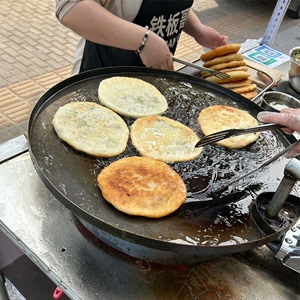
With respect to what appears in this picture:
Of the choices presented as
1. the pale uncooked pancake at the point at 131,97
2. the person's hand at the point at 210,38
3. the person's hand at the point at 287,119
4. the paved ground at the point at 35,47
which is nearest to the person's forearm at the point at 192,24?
the person's hand at the point at 210,38

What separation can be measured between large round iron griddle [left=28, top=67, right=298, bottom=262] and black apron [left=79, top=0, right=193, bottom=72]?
268mm

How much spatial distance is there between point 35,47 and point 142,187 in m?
4.45

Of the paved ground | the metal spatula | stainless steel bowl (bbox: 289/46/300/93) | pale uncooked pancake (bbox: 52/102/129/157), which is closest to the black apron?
pale uncooked pancake (bbox: 52/102/129/157)

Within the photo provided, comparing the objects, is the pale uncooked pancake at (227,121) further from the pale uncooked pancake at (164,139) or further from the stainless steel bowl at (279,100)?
the stainless steel bowl at (279,100)

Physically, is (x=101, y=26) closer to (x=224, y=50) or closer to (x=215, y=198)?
(x=224, y=50)

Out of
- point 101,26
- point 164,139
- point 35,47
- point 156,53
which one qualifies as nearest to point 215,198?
point 164,139

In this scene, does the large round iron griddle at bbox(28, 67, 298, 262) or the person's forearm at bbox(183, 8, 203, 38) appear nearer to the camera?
the large round iron griddle at bbox(28, 67, 298, 262)

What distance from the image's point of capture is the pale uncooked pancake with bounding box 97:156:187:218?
1.24m

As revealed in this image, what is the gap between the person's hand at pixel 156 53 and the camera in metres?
1.85

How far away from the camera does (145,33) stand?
1.85m

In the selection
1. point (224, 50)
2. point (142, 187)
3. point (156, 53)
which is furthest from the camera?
point (224, 50)

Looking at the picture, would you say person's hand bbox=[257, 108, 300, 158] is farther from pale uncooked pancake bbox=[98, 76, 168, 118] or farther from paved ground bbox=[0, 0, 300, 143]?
paved ground bbox=[0, 0, 300, 143]

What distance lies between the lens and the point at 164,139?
1606 mm

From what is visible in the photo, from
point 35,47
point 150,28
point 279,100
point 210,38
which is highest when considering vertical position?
point 150,28
